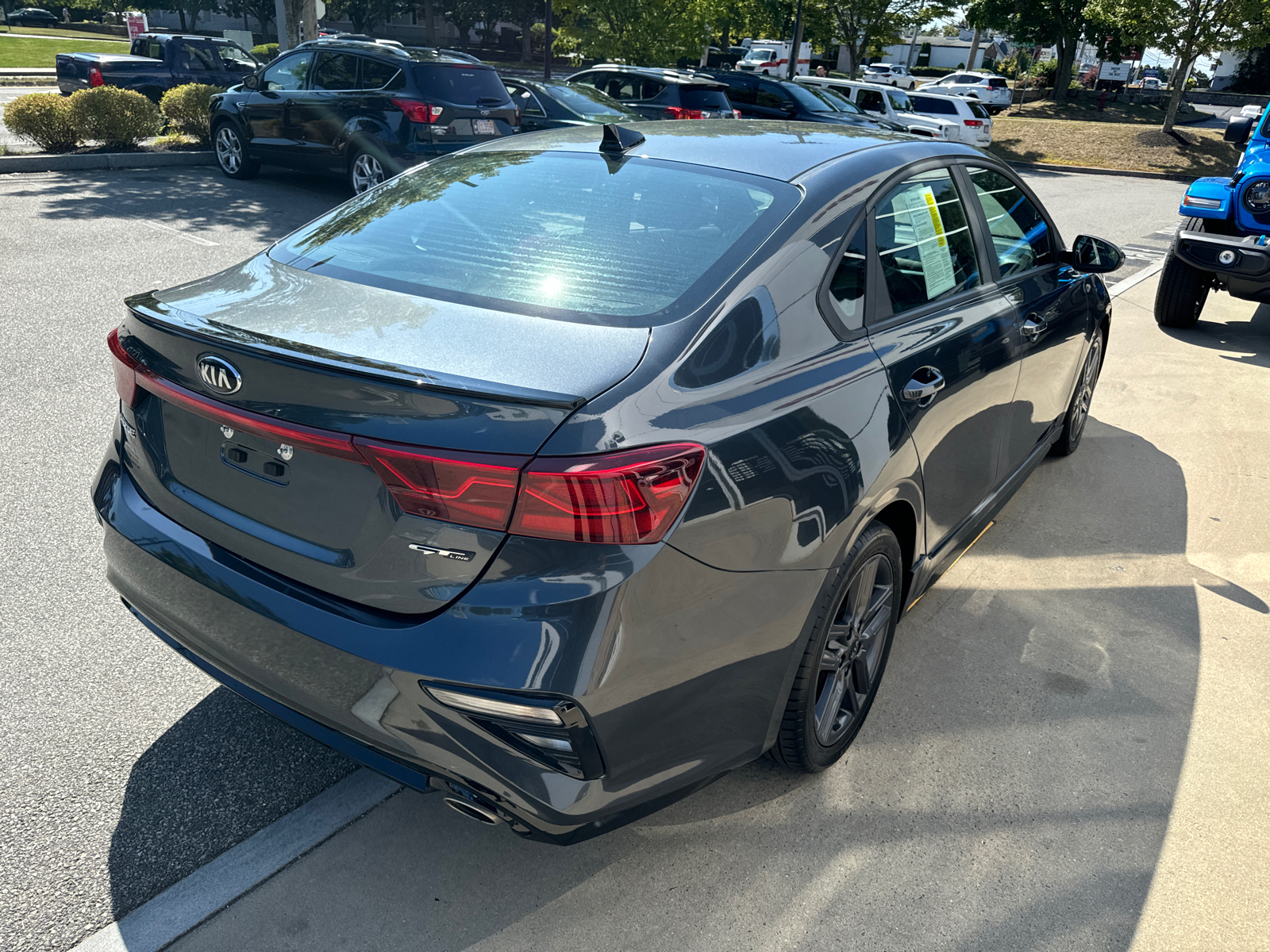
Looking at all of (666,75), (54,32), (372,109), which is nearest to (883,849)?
(372,109)

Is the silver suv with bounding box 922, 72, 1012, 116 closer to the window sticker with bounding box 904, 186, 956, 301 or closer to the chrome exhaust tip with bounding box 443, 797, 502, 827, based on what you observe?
the window sticker with bounding box 904, 186, 956, 301

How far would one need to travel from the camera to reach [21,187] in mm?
10914

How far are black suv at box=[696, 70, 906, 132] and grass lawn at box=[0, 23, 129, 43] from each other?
41473 mm

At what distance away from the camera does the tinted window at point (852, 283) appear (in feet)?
8.65

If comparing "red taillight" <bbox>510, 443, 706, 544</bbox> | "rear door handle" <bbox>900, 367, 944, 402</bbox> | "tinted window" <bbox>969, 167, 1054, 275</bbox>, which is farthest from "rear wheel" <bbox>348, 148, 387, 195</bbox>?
"red taillight" <bbox>510, 443, 706, 544</bbox>

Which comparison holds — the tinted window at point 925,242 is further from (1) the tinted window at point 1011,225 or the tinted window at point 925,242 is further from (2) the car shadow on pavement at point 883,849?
(2) the car shadow on pavement at point 883,849

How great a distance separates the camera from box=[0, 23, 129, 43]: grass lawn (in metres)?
49.3

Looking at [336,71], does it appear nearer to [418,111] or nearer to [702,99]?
[418,111]

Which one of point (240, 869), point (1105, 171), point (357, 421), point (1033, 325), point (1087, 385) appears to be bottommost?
point (240, 869)

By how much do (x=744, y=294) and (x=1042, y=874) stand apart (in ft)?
5.48

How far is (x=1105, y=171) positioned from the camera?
24406mm

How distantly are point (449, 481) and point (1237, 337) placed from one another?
8790 mm

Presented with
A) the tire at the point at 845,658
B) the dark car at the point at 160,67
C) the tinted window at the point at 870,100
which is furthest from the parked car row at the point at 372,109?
the tinted window at the point at 870,100

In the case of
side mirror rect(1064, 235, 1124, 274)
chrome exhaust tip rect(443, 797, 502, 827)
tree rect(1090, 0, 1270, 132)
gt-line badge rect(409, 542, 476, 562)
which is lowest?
chrome exhaust tip rect(443, 797, 502, 827)
